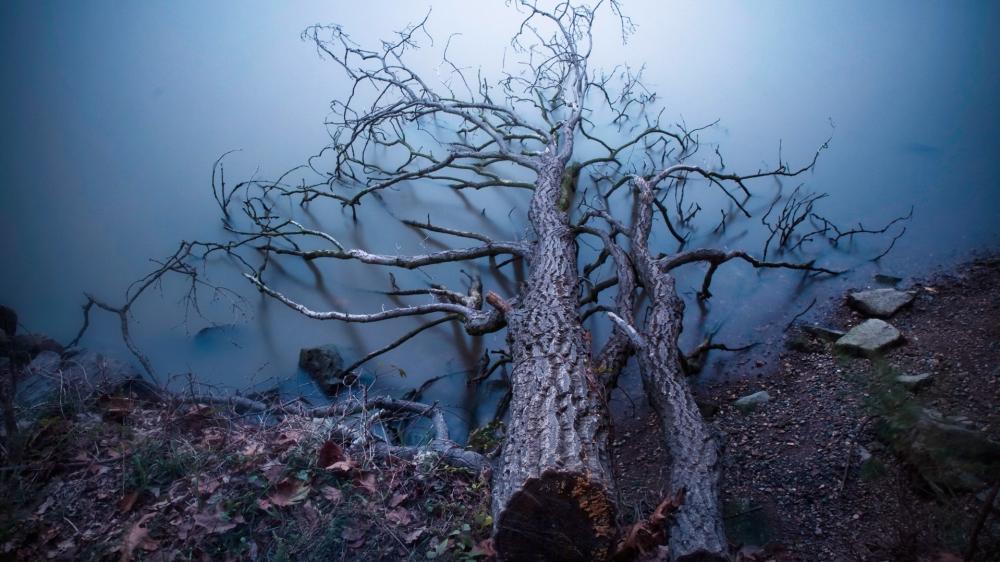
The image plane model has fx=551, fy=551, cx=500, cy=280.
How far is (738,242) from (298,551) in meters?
4.34

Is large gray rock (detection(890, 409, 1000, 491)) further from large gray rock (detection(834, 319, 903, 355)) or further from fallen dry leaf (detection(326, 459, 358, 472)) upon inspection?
fallen dry leaf (detection(326, 459, 358, 472))

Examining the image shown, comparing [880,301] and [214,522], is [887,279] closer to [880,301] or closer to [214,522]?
[880,301]

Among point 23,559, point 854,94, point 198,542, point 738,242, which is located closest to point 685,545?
point 198,542

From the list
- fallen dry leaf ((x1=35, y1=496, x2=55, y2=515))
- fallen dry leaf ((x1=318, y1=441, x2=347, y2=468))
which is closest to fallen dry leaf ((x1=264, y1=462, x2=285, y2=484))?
fallen dry leaf ((x1=318, y1=441, x2=347, y2=468))

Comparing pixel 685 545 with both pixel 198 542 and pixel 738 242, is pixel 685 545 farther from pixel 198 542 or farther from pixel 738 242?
pixel 738 242

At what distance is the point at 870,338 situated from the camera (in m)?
3.51

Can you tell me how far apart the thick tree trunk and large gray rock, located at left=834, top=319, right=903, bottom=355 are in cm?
185

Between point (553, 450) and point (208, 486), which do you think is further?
point (208, 486)

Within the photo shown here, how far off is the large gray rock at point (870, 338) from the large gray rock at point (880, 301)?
0.92ft

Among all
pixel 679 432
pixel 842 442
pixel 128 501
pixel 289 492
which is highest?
pixel 842 442

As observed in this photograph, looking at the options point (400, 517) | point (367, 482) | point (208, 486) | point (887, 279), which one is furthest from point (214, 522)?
point (887, 279)

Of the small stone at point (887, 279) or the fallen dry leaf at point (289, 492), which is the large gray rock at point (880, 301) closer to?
the small stone at point (887, 279)

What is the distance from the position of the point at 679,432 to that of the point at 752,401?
1.10 m

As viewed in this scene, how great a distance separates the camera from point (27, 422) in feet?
8.59
